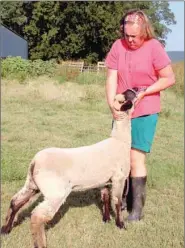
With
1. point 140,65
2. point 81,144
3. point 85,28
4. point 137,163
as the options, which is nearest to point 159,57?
point 140,65

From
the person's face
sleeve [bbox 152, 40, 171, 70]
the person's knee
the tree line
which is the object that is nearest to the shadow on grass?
the person's knee

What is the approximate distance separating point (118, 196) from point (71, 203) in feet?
2.79

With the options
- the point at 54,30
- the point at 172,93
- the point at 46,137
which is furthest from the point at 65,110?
the point at 54,30

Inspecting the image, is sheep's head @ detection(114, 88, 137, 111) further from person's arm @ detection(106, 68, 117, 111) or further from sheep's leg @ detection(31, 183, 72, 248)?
sheep's leg @ detection(31, 183, 72, 248)

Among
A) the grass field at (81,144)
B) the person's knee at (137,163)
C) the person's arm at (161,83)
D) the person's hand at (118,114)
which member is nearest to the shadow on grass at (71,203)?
the grass field at (81,144)

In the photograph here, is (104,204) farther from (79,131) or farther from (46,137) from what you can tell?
(79,131)

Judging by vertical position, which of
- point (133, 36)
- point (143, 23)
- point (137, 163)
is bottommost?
point (137, 163)

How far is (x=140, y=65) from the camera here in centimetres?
419

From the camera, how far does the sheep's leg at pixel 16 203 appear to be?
3.99 metres

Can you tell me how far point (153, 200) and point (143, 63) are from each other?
1.89 m

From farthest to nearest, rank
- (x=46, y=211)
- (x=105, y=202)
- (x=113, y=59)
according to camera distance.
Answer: (x=105, y=202)
(x=113, y=59)
(x=46, y=211)

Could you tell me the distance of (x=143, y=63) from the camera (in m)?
4.18

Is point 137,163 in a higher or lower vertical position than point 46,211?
higher

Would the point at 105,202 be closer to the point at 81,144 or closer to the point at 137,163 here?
the point at 137,163
